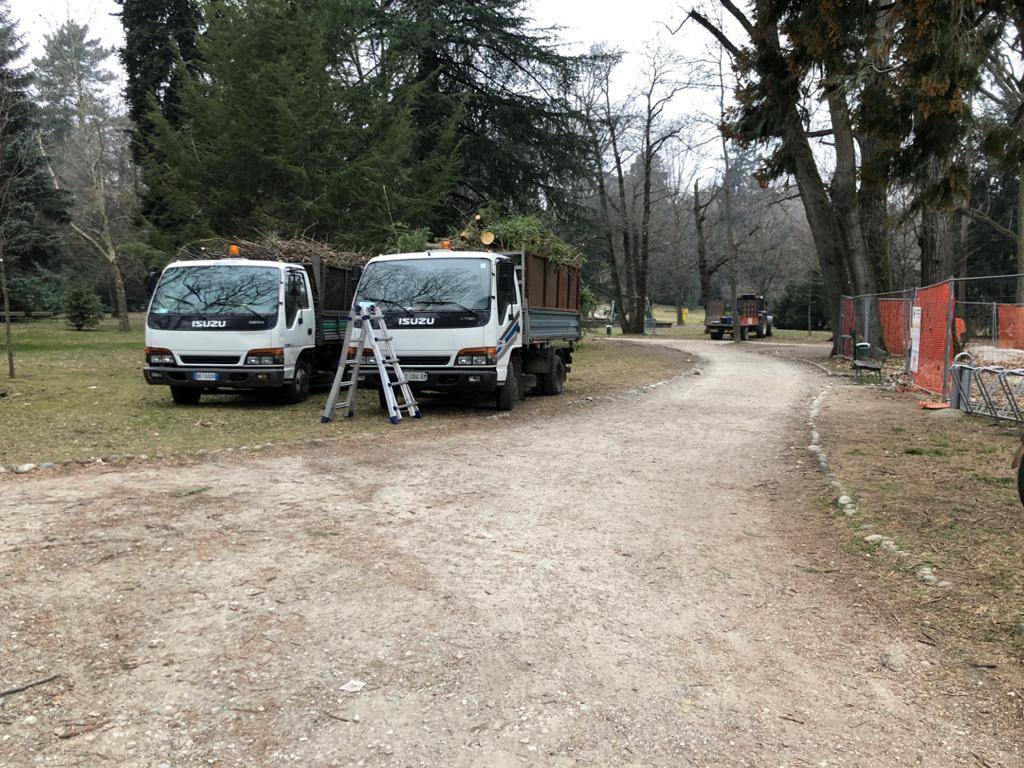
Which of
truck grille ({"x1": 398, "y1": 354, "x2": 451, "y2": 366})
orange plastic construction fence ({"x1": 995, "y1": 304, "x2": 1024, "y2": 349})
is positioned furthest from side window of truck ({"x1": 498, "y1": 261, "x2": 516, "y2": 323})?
orange plastic construction fence ({"x1": 995, "y1": 304, "x2": 1024, "y2": 349})

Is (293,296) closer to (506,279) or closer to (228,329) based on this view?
(228,329)

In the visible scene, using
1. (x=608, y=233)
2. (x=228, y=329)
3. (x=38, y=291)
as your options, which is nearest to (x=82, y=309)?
(x=38, y=291)

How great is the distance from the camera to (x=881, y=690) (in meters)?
3.45

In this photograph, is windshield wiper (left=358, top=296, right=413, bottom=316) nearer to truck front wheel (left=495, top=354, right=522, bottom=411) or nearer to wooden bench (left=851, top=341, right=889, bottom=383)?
truck front wheel (left=495, top=354, right=522, bottom=411)

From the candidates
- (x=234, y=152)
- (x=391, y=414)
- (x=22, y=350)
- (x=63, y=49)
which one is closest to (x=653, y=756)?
(x=391, y=414)

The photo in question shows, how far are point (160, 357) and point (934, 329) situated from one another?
12740 mm

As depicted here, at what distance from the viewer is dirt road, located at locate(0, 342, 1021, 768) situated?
298 centimetres

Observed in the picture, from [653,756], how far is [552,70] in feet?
97.8

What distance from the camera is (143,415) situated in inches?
451

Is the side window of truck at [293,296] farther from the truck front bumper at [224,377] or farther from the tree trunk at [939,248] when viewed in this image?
the tree trunk at [939,248]

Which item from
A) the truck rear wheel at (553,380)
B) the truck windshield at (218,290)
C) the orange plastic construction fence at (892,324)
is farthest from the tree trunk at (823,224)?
the truck windshield at (218,290)

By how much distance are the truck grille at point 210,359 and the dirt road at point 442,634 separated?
4906mm

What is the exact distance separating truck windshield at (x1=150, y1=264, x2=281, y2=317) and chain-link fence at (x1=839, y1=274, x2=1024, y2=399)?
9.80 m

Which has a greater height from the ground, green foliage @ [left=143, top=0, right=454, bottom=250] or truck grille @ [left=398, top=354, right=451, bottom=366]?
green foliage @ [left=143, top=0, right=454, bottom=250]
